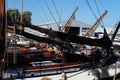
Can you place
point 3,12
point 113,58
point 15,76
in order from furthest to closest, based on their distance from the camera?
point 113,58 → point 15,76 → point 3,12

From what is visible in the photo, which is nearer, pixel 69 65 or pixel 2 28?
pixel 2 28

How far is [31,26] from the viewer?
18.4 m

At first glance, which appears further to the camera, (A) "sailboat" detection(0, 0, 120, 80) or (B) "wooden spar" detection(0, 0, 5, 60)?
(A) "sailboat" detection(0, 0, 120, 80)

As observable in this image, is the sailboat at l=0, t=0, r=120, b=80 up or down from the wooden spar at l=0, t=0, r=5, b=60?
→ down

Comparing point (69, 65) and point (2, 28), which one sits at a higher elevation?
point (2, 28)

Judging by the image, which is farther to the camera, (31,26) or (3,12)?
(31,26)

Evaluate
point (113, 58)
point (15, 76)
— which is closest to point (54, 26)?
point (113, 58)

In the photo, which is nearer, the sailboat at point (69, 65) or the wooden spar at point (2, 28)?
the wooden spar at point (2, 28)

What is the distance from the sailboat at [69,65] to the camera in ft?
56.7

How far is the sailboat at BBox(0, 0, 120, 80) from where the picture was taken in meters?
17.3

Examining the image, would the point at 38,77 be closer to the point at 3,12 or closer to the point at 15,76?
the point at 15,76

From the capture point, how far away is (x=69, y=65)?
18.5 m

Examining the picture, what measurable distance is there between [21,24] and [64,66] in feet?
12.0

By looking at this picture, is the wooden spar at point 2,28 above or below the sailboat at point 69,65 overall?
above
